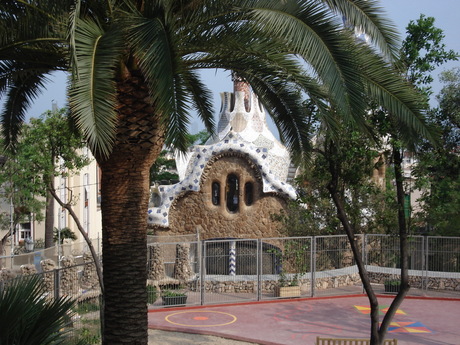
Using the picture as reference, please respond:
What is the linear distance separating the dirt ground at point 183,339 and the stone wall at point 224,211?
43.0 ft

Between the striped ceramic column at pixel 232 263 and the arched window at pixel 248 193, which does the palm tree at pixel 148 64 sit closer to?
the striped ceramic column at pixel 232 263

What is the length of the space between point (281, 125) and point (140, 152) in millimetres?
2756

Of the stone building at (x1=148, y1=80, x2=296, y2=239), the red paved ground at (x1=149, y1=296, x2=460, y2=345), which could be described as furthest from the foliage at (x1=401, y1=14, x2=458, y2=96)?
the stone building at (x1=148, y1=80, x2=296, y2=239)

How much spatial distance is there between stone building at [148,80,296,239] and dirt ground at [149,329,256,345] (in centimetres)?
1312

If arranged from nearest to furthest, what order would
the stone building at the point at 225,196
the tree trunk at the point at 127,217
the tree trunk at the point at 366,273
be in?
the tree trunk at the point at 127,217 < the tree trunk at the point at 366,273 < the stone building at the point at 225,196

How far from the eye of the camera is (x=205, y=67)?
9.38m

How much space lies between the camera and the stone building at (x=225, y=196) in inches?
1070

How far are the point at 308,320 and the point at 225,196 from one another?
12029 millimetres

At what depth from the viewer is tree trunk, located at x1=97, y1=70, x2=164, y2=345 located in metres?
8.23

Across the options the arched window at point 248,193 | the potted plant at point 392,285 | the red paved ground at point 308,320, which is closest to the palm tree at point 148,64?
the red paved ground at point 308,320

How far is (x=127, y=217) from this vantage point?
8.31 metres

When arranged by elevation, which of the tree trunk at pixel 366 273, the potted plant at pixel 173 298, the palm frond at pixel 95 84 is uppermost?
the palm frond at pixel 95 84

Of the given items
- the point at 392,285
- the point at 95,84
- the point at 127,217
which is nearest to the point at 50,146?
the point at 127,217

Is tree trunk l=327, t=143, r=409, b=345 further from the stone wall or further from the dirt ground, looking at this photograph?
the stone wall
